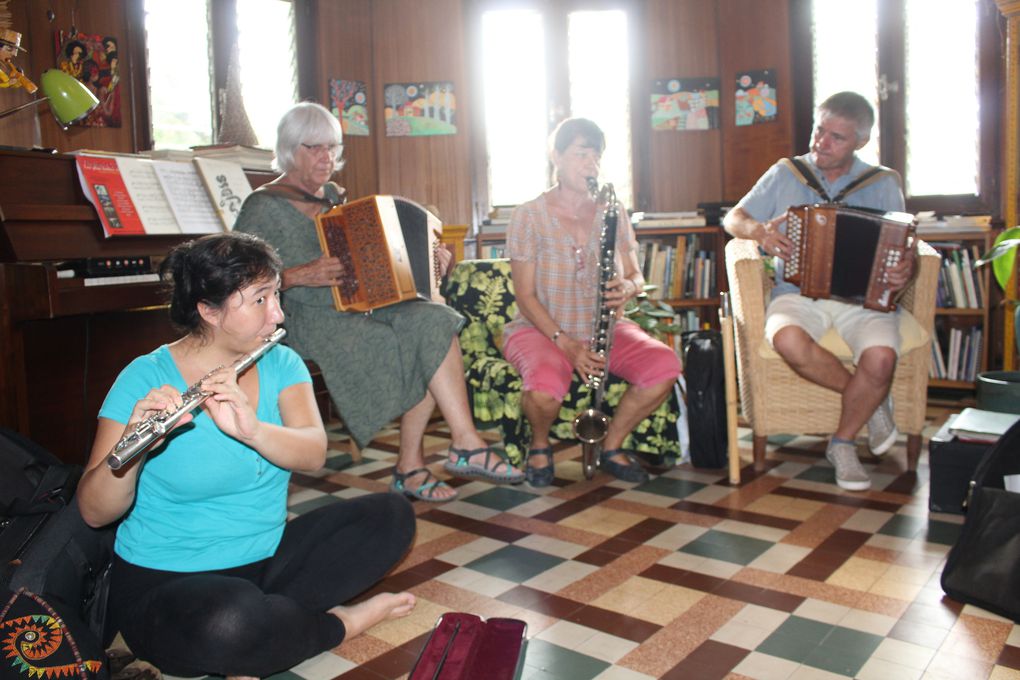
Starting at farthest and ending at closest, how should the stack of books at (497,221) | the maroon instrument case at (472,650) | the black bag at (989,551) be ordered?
the stack of books at (497,221) < the black bag at (989,551) < the maroon instrument case at (472,650)

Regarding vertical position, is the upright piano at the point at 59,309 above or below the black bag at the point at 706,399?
above

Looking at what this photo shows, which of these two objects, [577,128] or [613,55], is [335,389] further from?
[613,55]

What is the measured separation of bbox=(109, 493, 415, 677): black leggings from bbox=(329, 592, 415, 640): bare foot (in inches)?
1.8

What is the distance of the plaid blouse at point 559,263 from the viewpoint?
2938 millimetres

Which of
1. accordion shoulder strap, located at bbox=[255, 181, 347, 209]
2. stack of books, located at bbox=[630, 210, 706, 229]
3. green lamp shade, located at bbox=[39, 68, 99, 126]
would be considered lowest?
stack of books, located at bbox=[630, 210, 706, 229]

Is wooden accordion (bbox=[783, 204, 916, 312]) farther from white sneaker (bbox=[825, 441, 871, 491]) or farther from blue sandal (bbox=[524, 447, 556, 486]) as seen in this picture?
blue sandal (bbox=[524, 447, 556, 486])

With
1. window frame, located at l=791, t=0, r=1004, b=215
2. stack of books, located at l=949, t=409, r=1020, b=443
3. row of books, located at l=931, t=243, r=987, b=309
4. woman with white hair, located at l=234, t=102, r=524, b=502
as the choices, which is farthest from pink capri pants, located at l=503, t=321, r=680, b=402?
window frame, located at l=791, t=0, r=1004, b=215

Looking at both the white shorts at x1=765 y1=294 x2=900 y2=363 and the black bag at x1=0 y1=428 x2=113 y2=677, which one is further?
the white shorts at x1=765 y1=294 x2=900 y2=363

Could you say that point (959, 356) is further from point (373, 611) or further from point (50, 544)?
point (50, 544)

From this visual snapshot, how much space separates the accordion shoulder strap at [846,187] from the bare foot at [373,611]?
2065mm

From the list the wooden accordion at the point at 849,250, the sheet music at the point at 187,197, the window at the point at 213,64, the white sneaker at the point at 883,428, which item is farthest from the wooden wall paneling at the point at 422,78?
the white sneaker at the point at 883,428

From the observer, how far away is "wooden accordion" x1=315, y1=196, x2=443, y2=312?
2.64m

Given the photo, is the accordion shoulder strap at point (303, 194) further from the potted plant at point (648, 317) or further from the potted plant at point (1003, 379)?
the potted plant at point (1003, 379)

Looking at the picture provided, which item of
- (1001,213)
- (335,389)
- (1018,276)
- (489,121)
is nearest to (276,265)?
(335,389)
